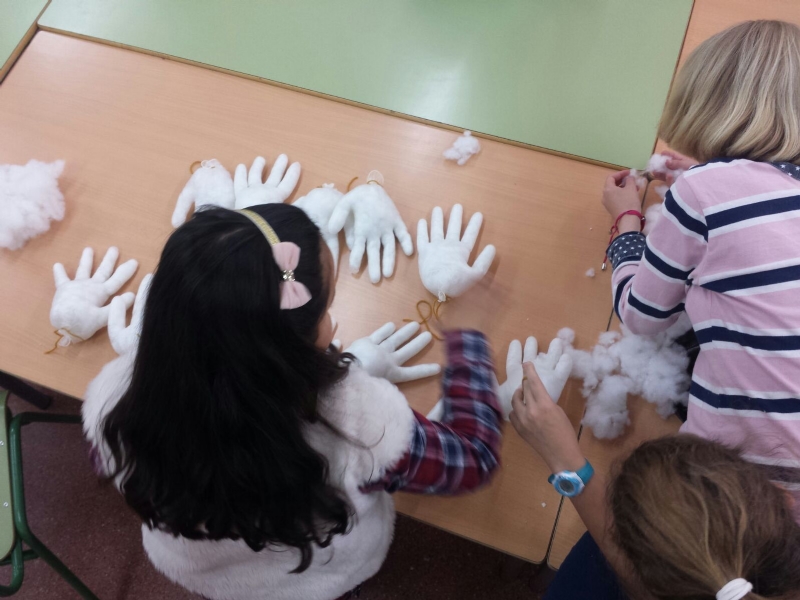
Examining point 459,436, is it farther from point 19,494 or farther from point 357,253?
point 19,494

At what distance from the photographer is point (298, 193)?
99 cm

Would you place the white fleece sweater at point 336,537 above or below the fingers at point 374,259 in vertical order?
below

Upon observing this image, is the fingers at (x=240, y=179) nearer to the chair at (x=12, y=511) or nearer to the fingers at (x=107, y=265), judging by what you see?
the fingers at (x=107, y=265)

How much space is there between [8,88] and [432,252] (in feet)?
3.31

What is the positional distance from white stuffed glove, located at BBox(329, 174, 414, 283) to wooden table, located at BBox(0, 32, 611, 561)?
0.03 meters

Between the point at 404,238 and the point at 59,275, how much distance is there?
631mm

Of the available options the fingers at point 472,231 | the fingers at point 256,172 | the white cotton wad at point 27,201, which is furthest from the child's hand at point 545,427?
the white cotton wad at point 27,201

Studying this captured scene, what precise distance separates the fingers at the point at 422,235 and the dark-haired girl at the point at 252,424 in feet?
1.06

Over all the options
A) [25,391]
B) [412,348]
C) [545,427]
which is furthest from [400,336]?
[25,391]

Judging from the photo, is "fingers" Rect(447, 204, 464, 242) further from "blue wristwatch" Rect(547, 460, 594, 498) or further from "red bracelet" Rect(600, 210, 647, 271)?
"blue wristwatch" Rect(547, 460, 594, 498)

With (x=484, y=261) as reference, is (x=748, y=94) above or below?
above

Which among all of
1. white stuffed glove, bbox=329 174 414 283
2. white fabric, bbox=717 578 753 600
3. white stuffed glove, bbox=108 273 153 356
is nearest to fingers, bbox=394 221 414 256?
white stuffed glove, bbox=329 174 414 283

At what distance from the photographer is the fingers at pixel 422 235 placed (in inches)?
35.7

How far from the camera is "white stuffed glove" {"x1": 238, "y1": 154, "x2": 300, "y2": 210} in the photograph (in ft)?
3.14
